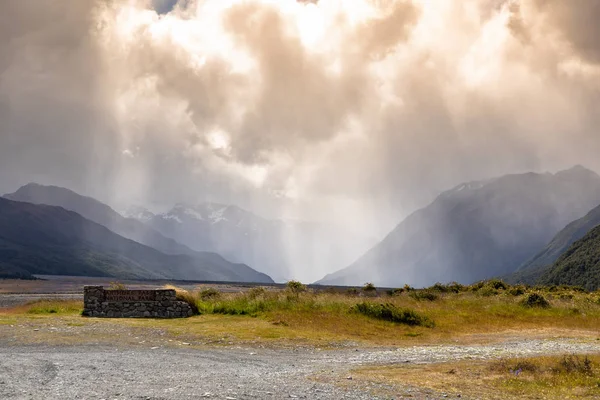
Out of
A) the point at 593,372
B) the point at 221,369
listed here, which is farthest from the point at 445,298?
the point at 221,369

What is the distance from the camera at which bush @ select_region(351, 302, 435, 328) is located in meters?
36.9

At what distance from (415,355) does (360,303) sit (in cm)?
1556

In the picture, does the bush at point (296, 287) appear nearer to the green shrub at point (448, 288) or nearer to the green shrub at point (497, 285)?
the green shrub at point (448, 288)

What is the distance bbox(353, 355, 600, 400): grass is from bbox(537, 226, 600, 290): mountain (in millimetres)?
122400

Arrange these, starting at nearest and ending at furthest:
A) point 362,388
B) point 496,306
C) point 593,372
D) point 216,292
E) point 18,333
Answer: point 362,388
point 593,372
point 18,333
point 496,306
point 216,292

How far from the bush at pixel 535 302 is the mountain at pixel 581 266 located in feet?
304

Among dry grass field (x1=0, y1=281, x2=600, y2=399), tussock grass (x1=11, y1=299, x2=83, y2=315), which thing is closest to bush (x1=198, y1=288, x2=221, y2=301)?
dry grass field (x1=0, y1=281, x2=600, y2=399)

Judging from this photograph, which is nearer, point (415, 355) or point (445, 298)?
point (415, 355)

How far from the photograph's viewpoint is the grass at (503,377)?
16000 millimetres

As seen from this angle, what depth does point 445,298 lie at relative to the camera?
172 feet

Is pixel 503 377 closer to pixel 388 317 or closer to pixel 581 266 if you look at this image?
pixel 388 317

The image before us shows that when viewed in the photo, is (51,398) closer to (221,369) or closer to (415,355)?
(221,369)

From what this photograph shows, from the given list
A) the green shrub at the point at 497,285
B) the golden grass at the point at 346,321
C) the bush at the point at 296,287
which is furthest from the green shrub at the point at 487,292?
the bush at the point at 296,287

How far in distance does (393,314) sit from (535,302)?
16.5 m
